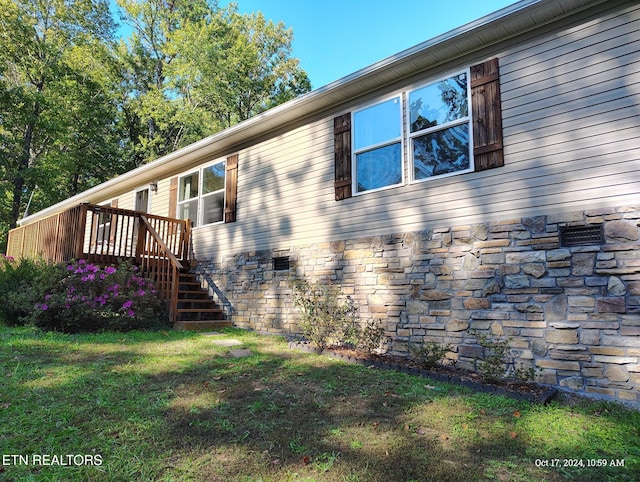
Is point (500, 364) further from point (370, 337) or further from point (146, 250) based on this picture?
point (146, 250)

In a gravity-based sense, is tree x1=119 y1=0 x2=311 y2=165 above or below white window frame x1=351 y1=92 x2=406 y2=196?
above

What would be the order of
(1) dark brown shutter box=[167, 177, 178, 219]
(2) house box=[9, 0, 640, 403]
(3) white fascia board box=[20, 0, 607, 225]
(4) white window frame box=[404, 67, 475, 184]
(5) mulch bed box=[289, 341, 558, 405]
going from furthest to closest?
(1) dark brown shutter box=[167, 177, 178, 219] < (4) white window frame box=[404, 67, 475, 184] < (3) white fascia board box=[20, 0, 607, 225] < (2) house box=[9, 0, 640, 403] < (5) mulch bed box=[289, 341, 558, 405]

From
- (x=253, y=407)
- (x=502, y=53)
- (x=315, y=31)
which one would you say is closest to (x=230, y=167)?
(x=502, y=53)

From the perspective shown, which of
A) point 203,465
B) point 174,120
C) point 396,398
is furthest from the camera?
point 174,120

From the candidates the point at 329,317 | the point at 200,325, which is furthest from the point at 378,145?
the point at 200,325

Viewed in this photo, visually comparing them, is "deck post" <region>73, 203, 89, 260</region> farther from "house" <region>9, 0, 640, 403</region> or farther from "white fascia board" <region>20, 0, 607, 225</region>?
"house" <region>9, 0, 640, 403</region>

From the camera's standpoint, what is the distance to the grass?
2.14 meters

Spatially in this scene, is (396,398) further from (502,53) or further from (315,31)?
(315,31)

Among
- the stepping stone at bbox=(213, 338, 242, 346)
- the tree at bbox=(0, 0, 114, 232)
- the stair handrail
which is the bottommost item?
the stepping stone at bbox=(213, 338, 242, 346)

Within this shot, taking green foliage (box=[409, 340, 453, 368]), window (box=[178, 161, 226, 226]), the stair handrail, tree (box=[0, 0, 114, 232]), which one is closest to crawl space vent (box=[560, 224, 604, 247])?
green foliage (box=[409, 340, 453, 368])

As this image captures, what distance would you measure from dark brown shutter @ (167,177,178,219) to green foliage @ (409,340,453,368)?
6.67 meters

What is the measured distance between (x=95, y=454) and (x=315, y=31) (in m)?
21.4

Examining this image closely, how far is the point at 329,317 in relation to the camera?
530 cm

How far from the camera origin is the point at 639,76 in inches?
143
